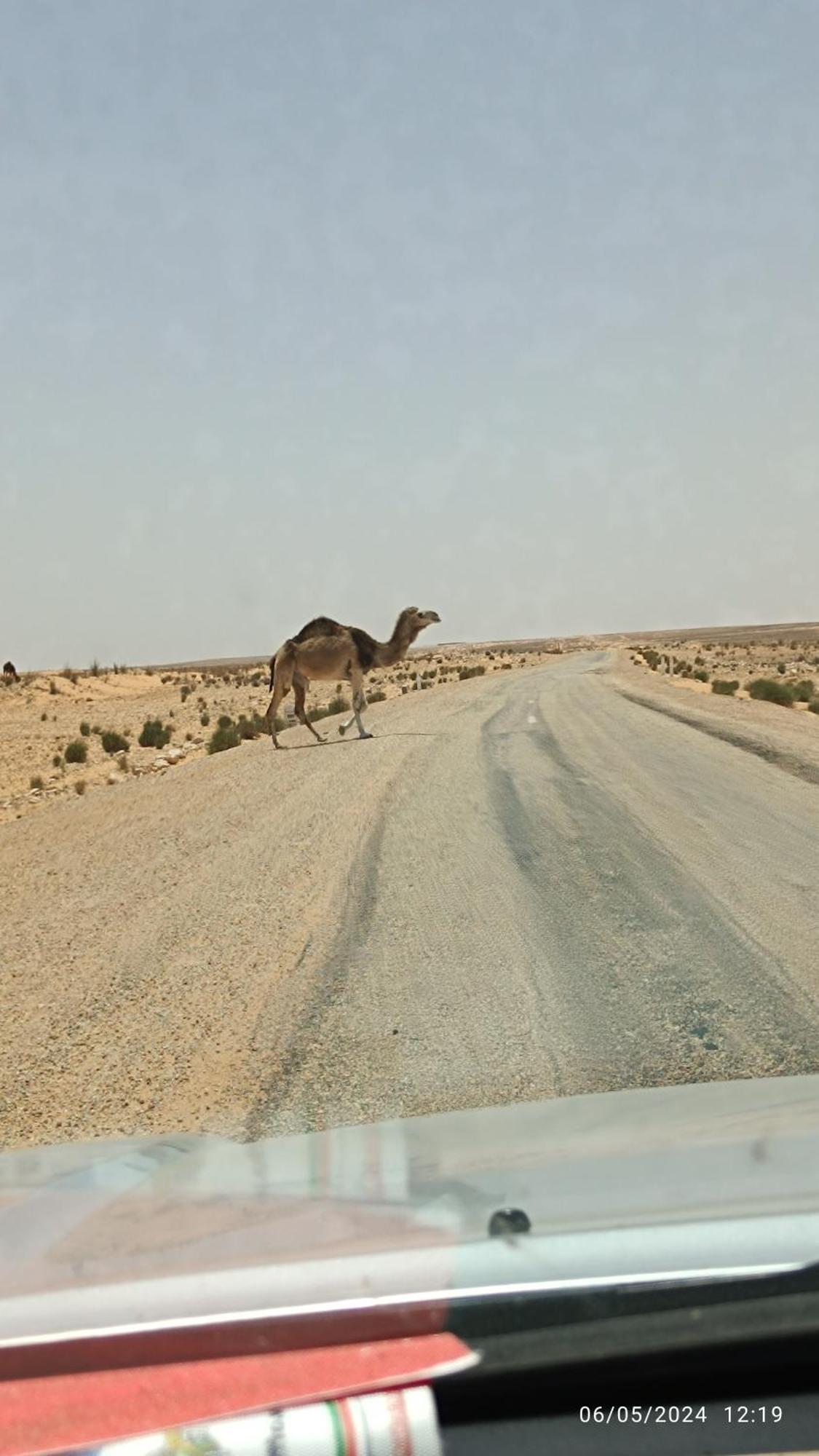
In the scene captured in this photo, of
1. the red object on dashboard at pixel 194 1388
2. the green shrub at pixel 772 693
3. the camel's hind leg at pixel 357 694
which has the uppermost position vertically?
the camel's hind leg at pixel 357 694

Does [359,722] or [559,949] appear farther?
[359,722]

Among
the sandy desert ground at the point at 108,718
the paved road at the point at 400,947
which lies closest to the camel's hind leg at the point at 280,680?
the sandy desert ground at the point at 108,718

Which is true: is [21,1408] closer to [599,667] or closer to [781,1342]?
[781,1342]

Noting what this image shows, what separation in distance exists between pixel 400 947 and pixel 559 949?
40.3 inches

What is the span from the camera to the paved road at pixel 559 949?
20.0ft

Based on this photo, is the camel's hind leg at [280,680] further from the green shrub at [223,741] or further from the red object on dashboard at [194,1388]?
the red object on dashboard at [194,1388]

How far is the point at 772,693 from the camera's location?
116 feet

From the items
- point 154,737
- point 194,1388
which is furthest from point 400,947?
point 154,737

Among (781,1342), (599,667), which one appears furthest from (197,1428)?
(599,667)

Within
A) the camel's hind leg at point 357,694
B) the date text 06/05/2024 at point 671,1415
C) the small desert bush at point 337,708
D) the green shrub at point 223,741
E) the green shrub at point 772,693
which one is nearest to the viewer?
the date text 06/05/2024 at point 671,1415

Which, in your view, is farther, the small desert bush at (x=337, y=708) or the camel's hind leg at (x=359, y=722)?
the small desert bush at (x=337, y=708)

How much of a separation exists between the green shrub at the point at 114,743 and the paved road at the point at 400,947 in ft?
48.9

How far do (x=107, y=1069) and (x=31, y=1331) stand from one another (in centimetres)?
448

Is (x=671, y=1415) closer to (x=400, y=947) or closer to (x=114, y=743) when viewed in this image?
(x=400, y=947)
